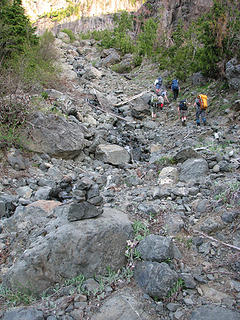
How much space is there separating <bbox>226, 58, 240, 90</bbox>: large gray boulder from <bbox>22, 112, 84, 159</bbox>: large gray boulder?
6195 millimetres

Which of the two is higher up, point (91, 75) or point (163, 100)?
point (91, 75)

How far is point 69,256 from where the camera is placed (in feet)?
9.50

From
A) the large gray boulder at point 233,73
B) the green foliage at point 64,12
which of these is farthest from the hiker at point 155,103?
the green foliage at point 64,12

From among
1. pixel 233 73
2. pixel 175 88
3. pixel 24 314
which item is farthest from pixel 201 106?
pixel 24 314

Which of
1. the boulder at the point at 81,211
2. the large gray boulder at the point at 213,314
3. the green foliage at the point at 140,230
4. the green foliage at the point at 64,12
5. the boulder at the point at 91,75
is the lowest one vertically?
the green foliage at the point at 140,230

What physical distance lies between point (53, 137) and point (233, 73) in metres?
7.18

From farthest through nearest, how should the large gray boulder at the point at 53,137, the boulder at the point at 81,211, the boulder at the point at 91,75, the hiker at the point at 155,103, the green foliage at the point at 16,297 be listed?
the boulder at the point at 91,75 < the hiker at the point at 155,103 < the large gray boulder at the point at 53,137 < the boulder at the point at 81,211 < the green foliage at the point at 16,297

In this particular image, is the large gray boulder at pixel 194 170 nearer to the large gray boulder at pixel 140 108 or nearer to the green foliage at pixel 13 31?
the large gray boulder at pixel 140 108

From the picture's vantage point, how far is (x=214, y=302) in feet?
7.91

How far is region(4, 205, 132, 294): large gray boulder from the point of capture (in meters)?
2.88

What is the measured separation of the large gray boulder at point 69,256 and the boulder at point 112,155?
444cm

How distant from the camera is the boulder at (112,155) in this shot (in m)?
7.50

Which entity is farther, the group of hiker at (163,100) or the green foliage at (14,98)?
the group of hiker at (163,100)

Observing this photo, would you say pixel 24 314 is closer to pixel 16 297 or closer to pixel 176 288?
pixel 16 297
